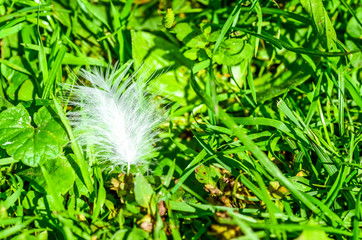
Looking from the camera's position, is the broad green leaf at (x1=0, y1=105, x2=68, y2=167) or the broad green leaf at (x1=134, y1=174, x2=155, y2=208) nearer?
the broad green leaf at (x1=134, y1=174, x2=155, y2=208)

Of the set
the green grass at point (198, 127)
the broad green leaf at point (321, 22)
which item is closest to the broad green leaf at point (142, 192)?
the green grass at point (198, 127)

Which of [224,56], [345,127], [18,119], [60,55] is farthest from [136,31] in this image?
[345,127]

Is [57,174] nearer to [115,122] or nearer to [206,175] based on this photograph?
[115,122]

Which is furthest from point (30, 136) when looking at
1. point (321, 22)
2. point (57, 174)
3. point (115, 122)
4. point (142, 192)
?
point (321, 22)

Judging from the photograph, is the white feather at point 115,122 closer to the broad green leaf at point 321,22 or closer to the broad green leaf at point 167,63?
the broad green leaf at point 167,63

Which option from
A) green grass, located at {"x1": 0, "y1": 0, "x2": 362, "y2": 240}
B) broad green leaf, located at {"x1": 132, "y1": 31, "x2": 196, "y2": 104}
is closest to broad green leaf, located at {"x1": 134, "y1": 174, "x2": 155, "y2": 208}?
green grass, located at {"x1": 0, "y1": 0, "x2": 362, "y2": 240}

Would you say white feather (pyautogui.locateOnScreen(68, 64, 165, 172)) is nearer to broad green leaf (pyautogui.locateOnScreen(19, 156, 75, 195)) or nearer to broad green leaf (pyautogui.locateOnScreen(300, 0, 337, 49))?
broad green leaf (pyautogui.locateOnScreen(19, 156, 75, 195))
